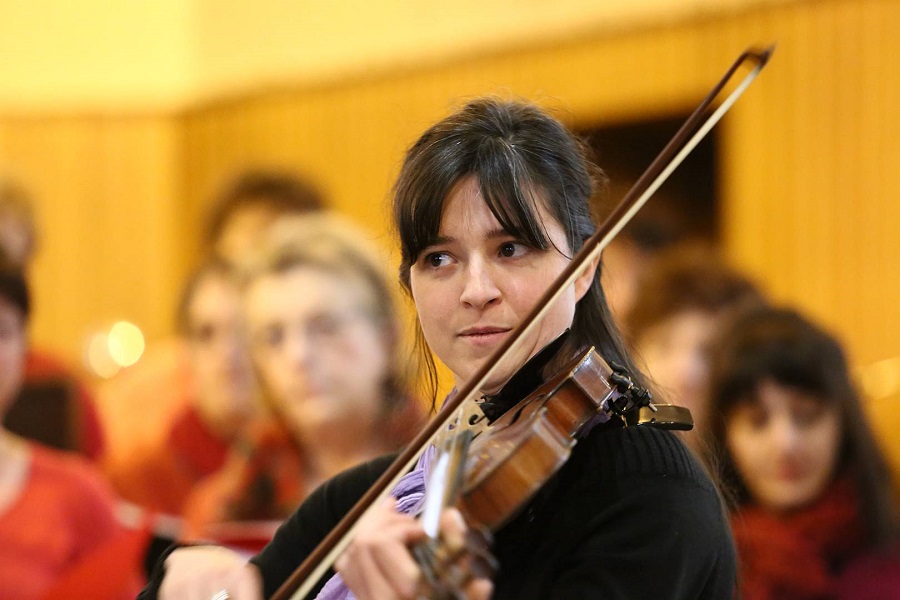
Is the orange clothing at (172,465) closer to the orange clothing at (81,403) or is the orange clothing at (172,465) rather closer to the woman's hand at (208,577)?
the orange clothing at (81,403)

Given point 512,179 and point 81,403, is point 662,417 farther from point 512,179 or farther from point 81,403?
point 81,403

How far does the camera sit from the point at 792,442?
2490mm

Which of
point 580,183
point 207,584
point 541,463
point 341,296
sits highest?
point 580,183

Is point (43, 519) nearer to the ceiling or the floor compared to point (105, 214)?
nearer to the ceiling

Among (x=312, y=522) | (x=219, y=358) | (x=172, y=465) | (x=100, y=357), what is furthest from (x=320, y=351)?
(x=100, y=357)

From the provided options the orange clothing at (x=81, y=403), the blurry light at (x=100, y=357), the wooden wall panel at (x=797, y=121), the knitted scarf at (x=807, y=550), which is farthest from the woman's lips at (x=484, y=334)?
the blurry light at (x=100, y=357)

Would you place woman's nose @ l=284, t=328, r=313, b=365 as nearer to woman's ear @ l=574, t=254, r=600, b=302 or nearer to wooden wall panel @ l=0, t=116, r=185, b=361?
woman's ear @ l=574, t=254, r=600, b=302

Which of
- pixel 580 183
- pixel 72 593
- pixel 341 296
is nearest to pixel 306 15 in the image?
pixel 341 296

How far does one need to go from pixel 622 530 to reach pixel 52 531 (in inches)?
67.6

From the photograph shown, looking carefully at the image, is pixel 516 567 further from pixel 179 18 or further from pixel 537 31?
pixel 179 18

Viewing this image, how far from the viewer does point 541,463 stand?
3.21 ft

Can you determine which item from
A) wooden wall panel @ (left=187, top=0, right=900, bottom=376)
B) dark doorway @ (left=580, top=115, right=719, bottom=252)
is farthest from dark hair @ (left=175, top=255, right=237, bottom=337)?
dark doorway @ (left=580, top=115, right=719, bottom=252)

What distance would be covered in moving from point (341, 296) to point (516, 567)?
5.49 feet

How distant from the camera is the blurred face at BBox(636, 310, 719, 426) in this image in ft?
9.97
